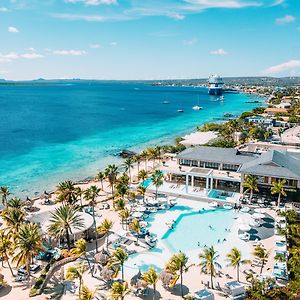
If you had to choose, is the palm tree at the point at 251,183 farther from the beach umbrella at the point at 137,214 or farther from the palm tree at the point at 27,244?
the palm tree at the point at 27,244

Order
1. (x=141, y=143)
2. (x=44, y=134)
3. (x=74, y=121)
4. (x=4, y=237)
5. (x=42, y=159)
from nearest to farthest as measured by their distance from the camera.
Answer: (x=4, y=237) < (x=42, y=159) < (x=141, y=143) < (x=44, y=134) < (x=74, y=121)

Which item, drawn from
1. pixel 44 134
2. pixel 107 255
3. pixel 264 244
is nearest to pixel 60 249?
pixel 107 255

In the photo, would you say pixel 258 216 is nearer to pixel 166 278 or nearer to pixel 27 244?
pixel 166 278

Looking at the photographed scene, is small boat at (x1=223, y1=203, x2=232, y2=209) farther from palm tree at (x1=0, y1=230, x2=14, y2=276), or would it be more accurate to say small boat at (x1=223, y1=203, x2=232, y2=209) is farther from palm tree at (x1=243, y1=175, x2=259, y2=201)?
palm tree at (x1=0, y1=230, x2=14, y2=276)

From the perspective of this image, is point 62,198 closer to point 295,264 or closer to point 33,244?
point 33,244

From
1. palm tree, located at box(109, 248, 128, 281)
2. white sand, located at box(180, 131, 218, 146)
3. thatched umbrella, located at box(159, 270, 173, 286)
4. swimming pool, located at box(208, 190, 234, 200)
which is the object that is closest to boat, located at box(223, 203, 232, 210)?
swimming pool, located at box(208, 190, 234, 200)
